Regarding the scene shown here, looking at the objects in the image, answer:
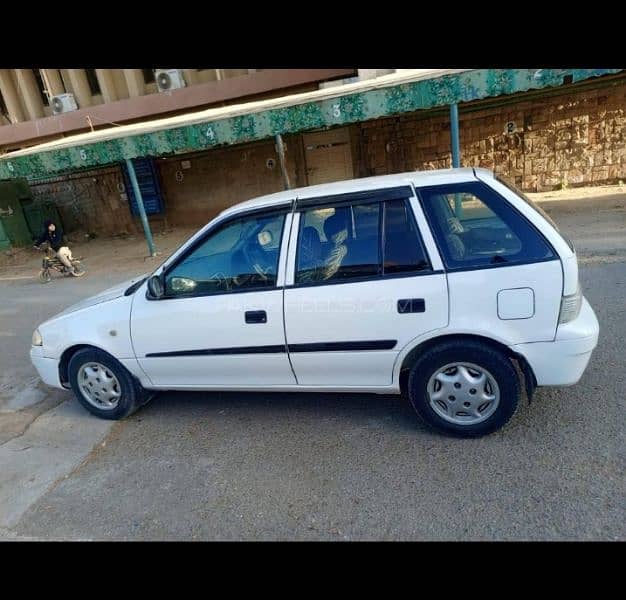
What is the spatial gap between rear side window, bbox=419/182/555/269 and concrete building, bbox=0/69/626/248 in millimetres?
5279

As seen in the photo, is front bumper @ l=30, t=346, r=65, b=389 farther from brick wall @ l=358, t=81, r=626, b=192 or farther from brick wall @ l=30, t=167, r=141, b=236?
brick wall @ l=30, t=167, r=141, b=236

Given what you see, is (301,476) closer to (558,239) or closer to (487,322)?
(487,322)

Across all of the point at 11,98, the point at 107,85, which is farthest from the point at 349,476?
the point at 11,98

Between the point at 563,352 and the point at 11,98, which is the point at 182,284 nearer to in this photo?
the point at 563,352

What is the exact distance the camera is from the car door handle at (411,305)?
2584 millimetres

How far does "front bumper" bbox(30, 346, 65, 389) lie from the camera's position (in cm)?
356

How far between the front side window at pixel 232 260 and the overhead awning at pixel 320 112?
5363 mm

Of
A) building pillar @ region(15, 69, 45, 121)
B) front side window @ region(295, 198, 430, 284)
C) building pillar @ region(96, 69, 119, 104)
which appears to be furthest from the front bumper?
building pillar @ region(15, 69, 45, 121)

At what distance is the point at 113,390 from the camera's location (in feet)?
11.4

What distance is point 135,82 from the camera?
43.8ft

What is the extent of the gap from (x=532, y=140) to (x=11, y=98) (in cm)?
1724

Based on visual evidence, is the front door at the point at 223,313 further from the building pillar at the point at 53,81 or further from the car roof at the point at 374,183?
the building pillar at the point at 53,81

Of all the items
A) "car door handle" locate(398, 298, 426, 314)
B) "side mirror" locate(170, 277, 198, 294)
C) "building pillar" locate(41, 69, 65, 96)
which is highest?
"building pillar" locate(41, 69, 65, 96)

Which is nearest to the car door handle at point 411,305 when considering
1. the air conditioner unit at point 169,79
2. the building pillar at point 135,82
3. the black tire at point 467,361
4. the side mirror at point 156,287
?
the black tire at point 467,361
